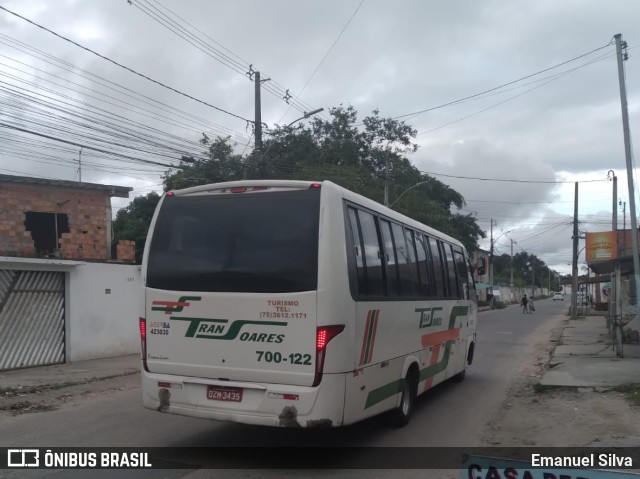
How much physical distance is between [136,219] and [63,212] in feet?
55.9

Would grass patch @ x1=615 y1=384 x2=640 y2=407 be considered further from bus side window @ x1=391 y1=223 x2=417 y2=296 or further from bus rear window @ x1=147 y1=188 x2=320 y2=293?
bus rear window @ x1=147 y1=188 x2=320 y2=293

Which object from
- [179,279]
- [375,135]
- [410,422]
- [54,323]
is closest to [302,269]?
[179,279]

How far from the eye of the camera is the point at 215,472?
597 centimetres

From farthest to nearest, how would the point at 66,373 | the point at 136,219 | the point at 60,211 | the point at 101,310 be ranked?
the point at 136,219
the point at 60,211
the point at 101,310
the point at 66,373

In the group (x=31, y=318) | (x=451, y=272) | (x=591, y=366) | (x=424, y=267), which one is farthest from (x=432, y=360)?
(x=31, y=318)

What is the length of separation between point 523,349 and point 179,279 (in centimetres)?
1621

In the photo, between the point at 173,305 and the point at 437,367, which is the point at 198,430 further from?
the point at 437,367

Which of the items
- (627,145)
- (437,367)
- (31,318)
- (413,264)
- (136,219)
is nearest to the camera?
(413,264)

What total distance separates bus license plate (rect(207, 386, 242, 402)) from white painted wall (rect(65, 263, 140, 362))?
985cm

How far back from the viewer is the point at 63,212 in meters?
18.9

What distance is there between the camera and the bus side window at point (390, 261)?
7.48m

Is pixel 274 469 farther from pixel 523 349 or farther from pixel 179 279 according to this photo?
pixel 523 349

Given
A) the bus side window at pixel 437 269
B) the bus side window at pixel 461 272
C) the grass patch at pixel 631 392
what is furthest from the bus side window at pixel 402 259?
the grass patch at pixel 631 392

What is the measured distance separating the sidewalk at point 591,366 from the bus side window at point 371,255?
20.5ft
